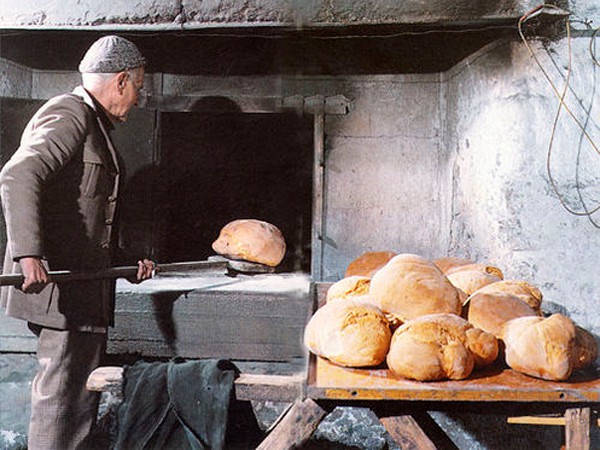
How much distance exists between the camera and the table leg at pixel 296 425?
1440mm

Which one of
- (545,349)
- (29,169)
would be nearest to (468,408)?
(545,349)

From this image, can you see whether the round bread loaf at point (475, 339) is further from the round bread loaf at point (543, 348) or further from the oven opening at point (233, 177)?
the oven opening at point (233, 177)

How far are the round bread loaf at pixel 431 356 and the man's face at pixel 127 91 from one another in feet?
4.99

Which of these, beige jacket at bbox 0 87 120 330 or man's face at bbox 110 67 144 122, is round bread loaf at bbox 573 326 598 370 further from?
man's face at bbox 110 67 144 122

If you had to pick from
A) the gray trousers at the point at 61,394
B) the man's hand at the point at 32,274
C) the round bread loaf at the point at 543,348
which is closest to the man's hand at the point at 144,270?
the gray trousers at the point at 61,394

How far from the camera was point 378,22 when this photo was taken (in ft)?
8.87

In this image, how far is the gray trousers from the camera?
2131 mm

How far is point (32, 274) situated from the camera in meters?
1.92

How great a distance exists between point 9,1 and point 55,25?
25 centimetres

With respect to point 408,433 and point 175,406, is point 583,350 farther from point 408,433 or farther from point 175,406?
point 175,406

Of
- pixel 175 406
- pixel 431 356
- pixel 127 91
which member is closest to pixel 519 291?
pixel 431 356

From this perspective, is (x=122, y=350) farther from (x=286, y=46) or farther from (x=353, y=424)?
(x=286, y=46)

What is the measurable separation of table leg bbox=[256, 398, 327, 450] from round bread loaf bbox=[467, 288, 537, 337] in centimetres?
53

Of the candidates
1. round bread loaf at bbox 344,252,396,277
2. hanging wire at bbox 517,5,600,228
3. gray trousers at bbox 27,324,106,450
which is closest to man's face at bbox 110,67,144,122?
gray trousers at bbox 27,324,106,450
